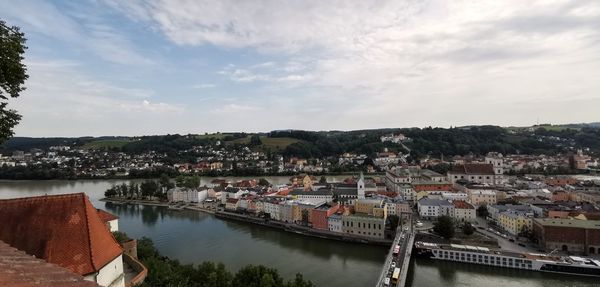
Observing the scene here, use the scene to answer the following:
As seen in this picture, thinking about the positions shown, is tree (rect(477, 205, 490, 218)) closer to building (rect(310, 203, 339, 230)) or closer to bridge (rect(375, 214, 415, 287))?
bridge (rect(375, 214, 415, 287))

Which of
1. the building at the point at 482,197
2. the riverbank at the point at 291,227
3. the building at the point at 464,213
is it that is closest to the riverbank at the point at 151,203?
the riverbank at the point at 291,227

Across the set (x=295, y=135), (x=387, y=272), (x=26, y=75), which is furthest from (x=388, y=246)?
(x=295, y=135)

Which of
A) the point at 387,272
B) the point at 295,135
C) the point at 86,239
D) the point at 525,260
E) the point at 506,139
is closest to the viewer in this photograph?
the point at 86,239

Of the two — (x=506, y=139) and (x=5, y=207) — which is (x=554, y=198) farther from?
(x=506, y=139)

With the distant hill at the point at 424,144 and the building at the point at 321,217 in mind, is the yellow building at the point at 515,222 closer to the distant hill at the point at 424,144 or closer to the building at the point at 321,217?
the building at the point at 321,217

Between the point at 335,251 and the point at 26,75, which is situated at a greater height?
the point at 26,75

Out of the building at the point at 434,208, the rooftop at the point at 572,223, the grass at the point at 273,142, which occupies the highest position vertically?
the grass at the point at 273,142

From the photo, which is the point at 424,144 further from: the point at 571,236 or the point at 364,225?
the point at 571,236
